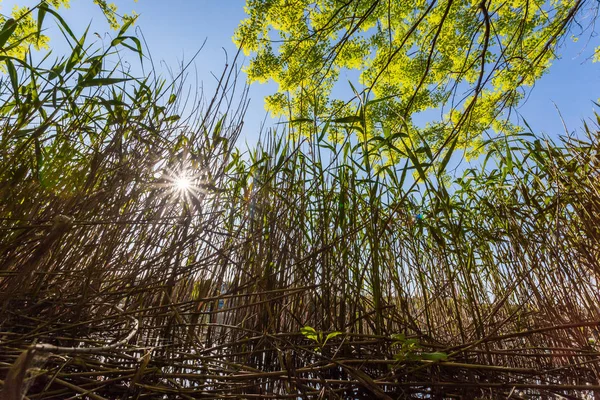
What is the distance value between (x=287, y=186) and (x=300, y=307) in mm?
493

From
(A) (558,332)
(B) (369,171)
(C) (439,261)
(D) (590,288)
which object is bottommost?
(A) (558,332)

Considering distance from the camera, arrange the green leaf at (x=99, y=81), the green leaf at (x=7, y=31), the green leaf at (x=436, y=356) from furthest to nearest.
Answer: the green leaf at (x=99, y=81)
the green leaf at (x=7, y=31)
the green leaf at (x=436, y=356)

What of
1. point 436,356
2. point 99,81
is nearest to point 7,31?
point 99,81

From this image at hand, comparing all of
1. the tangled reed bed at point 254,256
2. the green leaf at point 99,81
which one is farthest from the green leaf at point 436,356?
the green leaf at point 99,81

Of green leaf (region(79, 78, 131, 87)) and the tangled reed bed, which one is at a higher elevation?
green leaf (region(79, 78, 131, 87))

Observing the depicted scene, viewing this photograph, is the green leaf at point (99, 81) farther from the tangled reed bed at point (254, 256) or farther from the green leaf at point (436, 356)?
the green leaf at point (436, 356)

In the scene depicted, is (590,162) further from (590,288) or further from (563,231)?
(590,288)

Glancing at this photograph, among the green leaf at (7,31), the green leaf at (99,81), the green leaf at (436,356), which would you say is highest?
the green leaf at (99,81)

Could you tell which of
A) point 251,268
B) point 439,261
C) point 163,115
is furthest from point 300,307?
point 163,115

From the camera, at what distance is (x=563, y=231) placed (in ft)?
3.97

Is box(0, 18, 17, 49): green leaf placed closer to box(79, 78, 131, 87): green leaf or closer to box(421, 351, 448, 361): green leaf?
box(79, 78, 131, 87): green leaf

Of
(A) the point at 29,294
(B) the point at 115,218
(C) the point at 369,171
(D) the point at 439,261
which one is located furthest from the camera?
(D) the point at 439,261

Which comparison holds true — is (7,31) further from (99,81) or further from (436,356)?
(436,356)

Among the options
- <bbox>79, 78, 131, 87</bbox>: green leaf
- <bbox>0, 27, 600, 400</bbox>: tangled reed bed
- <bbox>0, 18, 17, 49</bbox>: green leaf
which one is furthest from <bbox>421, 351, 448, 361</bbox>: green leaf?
<bbox>0, 18, 17, 49</bbox>: green leaf
